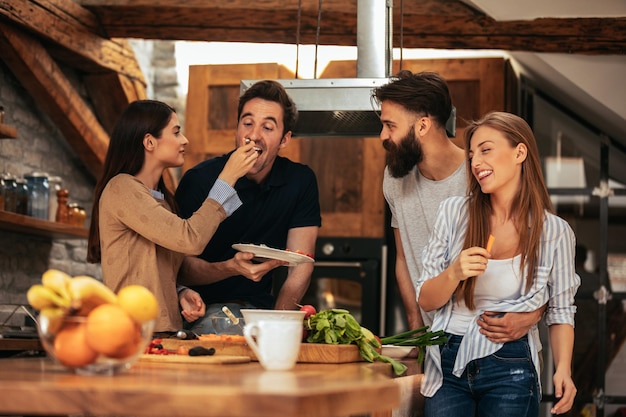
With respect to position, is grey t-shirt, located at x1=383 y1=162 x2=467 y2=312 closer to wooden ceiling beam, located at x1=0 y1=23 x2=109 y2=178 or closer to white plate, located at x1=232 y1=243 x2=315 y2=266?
white plate, located at x1=232 y1=243 x2=315 y2=266

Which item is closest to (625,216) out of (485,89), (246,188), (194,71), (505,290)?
(485,89)

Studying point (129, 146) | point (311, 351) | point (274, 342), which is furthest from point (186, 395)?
point (129, 146)

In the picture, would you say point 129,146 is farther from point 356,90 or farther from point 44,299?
point 44,299

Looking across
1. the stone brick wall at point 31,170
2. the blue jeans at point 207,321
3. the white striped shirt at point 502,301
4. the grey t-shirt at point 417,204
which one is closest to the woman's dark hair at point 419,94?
the grey t-shirt at point 417,204

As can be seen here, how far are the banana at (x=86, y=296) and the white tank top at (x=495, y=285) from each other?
4.20ft

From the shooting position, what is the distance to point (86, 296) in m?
1.71

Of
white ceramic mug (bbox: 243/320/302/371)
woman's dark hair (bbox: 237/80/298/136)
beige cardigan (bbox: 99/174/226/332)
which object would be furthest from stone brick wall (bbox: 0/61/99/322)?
white ceramic mug (bbox: 243/320/302/371)

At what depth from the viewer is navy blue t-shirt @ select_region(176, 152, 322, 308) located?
3.59 meters

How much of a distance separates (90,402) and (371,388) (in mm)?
491

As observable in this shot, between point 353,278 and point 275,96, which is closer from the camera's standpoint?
point 275,96

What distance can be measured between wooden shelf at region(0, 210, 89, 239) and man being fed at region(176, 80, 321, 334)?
142 cm

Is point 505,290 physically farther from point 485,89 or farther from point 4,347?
point 485,89

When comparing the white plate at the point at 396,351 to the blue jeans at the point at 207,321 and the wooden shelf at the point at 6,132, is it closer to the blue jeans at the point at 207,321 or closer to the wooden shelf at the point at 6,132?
the blue jeans at the point at 207,321

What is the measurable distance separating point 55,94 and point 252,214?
7.33 ft
